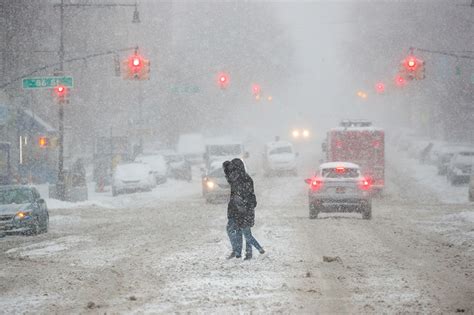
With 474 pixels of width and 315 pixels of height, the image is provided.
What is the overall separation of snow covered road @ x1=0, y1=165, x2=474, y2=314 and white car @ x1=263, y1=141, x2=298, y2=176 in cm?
2195

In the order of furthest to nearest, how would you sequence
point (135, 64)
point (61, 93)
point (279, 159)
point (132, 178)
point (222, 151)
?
point (279, 159), point (222, 151), point (132, 178), point (135, 64), point (61, 93)

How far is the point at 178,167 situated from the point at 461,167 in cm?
1659

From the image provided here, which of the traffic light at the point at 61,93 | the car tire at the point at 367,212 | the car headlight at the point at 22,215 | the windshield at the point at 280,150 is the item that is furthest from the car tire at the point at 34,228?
the windshield at the point at 280,150

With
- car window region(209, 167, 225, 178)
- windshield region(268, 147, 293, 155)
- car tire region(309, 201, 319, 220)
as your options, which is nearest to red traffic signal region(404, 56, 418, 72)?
windshield region(268, 147, 293, 155)

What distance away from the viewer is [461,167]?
44375mm

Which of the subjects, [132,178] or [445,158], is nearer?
[132,178]

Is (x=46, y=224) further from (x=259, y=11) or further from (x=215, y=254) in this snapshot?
(x=259, y=11)

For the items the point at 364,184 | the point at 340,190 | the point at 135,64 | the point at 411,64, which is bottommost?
the point at 340,190

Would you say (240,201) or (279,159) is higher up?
(240,201)

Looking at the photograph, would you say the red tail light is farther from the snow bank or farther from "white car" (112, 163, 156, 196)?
"white car" (112, 163, 156, 196)

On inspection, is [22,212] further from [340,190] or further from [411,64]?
[411,64]

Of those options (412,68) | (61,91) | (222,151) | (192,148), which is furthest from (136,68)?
(192,148)

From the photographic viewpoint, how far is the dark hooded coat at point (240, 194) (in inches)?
644

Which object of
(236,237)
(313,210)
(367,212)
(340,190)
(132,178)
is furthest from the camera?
(132,178)
